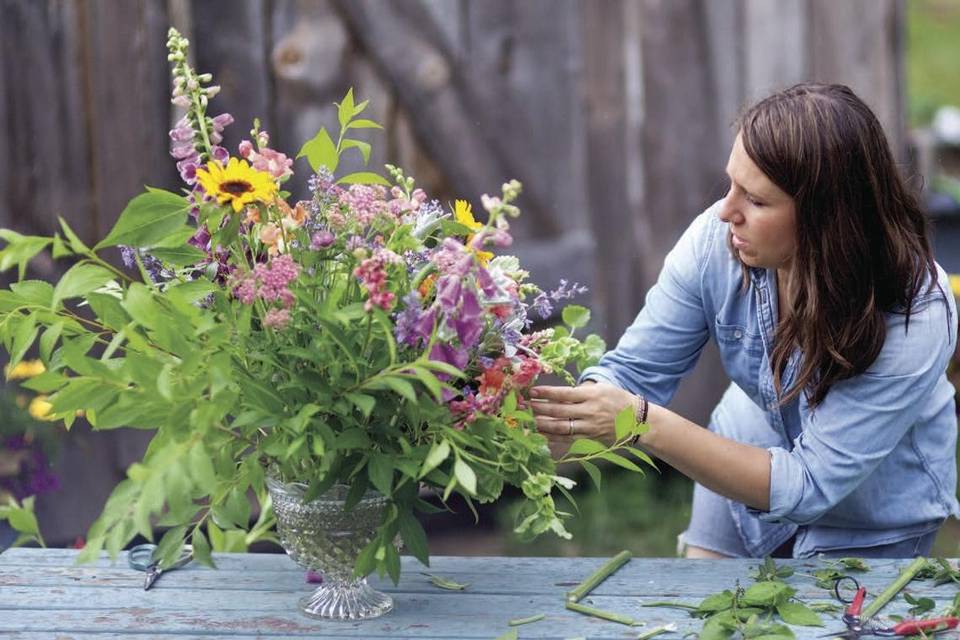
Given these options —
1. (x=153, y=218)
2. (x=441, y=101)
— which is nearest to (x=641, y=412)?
(x=153, y=218)

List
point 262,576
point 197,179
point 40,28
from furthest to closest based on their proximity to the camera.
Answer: point 40,28 < point 262,576 < point 197,179

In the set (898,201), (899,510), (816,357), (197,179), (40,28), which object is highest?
(40,28)

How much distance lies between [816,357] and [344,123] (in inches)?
33.5

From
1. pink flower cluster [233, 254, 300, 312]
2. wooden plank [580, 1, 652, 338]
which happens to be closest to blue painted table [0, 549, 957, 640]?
pink flower cluster [233, 254, 300, 312]

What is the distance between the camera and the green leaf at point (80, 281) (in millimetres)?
1590

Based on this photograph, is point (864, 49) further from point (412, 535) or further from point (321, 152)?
point (412, 535)

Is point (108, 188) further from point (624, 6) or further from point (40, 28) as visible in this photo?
point (624, 6)

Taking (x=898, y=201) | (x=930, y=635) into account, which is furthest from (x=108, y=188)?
(x=930, y=635)

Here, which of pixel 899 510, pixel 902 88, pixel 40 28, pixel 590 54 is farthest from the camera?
pixel 902 88

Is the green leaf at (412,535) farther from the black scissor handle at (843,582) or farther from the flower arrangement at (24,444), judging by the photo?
the flower arrangement at (24,444)

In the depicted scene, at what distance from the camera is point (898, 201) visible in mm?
2174

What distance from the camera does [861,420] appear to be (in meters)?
2.13

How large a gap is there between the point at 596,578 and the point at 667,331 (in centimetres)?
58

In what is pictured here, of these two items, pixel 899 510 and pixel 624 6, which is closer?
pixel 899 510
